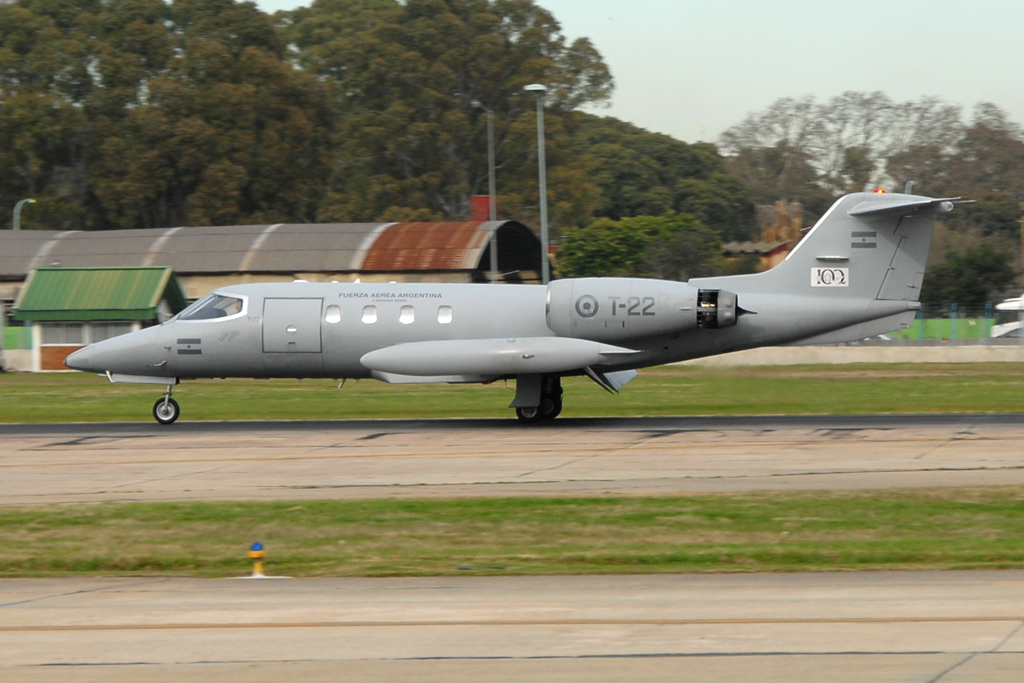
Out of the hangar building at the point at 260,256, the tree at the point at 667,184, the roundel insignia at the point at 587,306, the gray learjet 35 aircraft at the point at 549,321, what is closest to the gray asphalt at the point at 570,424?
the gray learjet 35 aircraft at the point at 549,321

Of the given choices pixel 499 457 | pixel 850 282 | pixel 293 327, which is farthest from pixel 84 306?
pixel 850 282

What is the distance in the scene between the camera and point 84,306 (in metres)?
54.1

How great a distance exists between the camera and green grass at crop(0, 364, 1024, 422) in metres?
30.5

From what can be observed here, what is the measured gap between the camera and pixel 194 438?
1023 inches

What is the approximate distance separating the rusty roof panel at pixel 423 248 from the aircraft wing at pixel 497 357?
92.3ft

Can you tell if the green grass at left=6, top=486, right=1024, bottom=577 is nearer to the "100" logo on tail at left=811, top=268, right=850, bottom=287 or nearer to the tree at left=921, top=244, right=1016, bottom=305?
the "100" logo on tail at left=811, top=268, right=850, bottom=287

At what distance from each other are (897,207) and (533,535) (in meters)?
15.8

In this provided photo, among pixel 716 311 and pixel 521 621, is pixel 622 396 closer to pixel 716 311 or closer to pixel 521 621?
pixel 716 311

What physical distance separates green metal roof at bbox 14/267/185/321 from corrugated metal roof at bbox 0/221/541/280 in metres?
3.18

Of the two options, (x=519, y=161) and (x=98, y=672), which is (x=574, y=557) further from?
(x=519, y=161)

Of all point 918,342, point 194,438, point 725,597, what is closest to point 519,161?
point 918,342

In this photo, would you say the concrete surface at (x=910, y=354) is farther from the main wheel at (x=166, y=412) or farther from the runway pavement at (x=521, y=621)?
the runway pavement at (x=521, y=621)

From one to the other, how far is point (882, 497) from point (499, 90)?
236 ft

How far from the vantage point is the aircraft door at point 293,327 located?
27.6 metres
